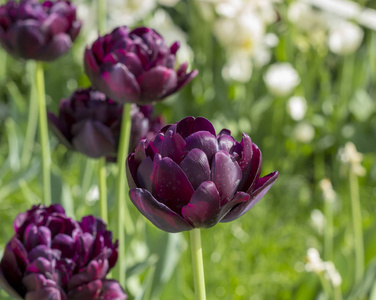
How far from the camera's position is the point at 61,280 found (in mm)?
445

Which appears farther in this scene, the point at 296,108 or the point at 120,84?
the point at 296,108

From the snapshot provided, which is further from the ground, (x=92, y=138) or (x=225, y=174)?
(x=225, y=174)

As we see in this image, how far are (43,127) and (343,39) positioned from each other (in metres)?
1.06

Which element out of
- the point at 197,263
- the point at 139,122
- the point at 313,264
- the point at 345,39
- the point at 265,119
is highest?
the point at 197,263

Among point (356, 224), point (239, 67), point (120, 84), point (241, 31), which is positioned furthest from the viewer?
point (239, 67)

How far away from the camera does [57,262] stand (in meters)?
0.45

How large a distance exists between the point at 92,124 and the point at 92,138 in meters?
0.01

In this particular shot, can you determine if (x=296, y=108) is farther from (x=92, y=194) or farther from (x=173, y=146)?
(x=173, y=146)

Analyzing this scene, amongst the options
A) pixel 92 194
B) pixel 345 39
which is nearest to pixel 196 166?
pixel 92 194

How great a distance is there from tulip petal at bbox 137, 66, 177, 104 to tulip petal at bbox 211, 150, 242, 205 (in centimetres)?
19

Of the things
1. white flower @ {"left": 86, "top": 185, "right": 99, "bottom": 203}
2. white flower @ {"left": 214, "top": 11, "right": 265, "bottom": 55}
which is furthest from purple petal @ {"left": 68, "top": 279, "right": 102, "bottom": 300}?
A: white flower @ {"left": 214, "top": 11, "right": 265, "bottom": 55}

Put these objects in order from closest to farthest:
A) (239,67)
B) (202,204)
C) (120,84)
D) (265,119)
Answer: (202,204), (120,84), (239,67), (265,119)

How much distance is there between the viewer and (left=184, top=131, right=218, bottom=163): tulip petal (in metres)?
0.37

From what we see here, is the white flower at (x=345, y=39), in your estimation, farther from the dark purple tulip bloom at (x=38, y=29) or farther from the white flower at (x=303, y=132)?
the dark purple tulip bloom at (x=38, y=29)
